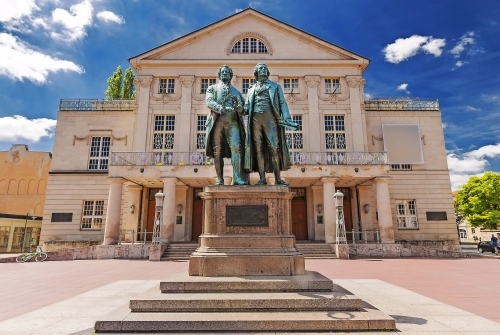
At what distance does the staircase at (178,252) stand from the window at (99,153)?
34.2ft

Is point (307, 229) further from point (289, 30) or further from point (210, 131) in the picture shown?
point (210, 131)

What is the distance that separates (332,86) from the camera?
25172 mm

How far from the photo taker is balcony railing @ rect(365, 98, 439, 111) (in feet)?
84.9

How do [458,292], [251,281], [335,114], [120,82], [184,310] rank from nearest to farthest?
1. [184,310]
2. [251,281]
3. [458,292]
4. [335,114]
5. [120,82]

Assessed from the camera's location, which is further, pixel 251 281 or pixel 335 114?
pixel 335 114

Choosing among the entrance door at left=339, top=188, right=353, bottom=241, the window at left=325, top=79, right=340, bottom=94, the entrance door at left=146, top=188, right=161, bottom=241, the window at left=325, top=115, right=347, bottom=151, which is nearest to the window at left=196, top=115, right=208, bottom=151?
the entrance door at left=146, top=188, right=161, bottom=241

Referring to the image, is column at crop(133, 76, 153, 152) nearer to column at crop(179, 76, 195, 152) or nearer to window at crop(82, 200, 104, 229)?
column at crop(179, 76, 195, 152)

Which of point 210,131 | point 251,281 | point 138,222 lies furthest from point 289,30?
point 251,281

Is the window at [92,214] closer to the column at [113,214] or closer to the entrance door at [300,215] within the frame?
the column at [113,214]

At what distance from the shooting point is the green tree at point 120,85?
112 feet

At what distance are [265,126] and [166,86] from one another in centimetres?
2048

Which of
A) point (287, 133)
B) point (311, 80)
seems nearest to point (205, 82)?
point (287, 133)

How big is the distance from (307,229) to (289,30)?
52.2ft

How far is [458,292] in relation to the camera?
24.6 feet
